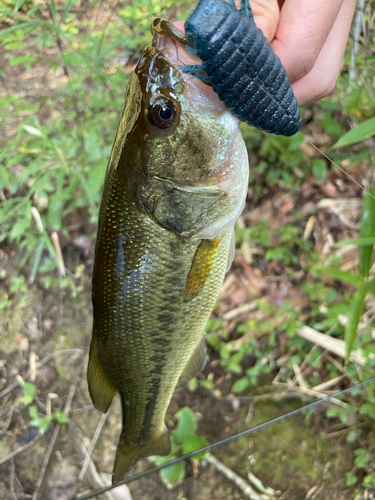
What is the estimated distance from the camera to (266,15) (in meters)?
1.16

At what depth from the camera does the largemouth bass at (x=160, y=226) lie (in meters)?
1.02

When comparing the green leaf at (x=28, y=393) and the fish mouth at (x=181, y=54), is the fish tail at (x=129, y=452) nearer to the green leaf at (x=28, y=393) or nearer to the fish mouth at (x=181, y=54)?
the green leaf at (x=28, y=393)

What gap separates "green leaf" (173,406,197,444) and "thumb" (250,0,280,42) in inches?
93.8

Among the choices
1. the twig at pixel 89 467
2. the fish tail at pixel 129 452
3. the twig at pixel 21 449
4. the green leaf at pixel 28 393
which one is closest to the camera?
the fish tail at pixel 129 452

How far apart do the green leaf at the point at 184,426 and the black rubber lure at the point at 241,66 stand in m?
2.18

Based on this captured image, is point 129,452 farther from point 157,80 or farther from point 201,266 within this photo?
point 157,80

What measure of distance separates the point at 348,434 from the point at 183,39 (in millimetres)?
2681

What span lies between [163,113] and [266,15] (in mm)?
554

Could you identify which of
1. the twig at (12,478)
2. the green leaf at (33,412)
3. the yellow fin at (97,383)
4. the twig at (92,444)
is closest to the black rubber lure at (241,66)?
the yellow fin at (97,383)

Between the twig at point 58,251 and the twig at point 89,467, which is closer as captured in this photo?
the twig at point 89,467

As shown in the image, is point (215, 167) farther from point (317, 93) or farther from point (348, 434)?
point (348, 434)

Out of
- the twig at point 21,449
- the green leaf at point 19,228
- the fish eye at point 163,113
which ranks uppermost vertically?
the fish eye at point 163,113

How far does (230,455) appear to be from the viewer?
2475mm

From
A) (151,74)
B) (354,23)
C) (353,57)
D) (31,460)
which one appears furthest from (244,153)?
(31,460)
